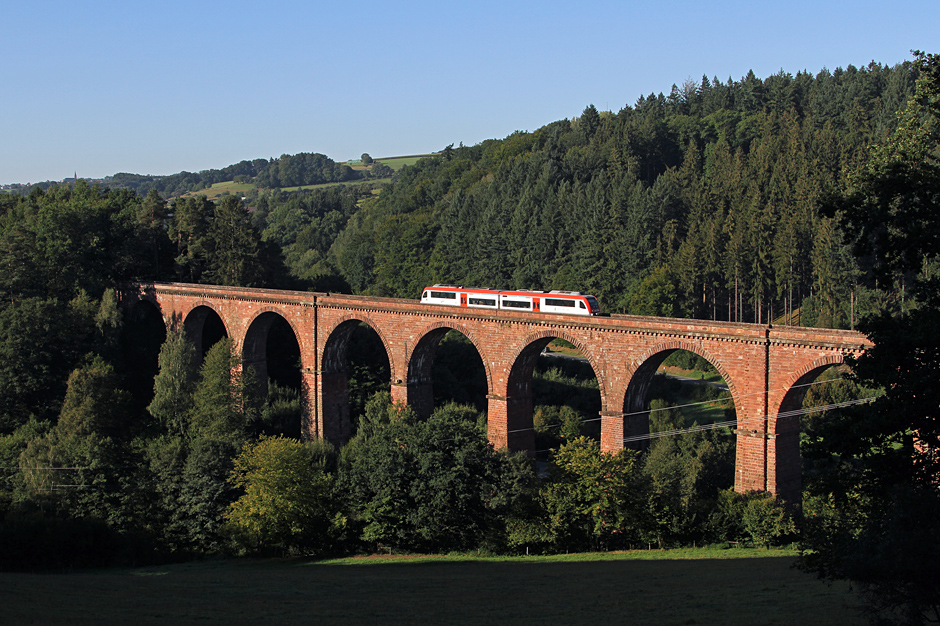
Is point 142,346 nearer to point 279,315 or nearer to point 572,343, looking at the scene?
point 279,315

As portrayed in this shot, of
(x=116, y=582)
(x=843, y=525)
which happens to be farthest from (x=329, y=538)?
(x=843, y=525)

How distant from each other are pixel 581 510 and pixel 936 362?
17.3 metres

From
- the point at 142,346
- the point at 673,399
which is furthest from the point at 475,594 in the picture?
the point at 142,346

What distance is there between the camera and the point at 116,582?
1030 inches

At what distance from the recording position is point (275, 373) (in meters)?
61.0

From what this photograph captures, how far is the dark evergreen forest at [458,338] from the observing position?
32031 millimetres

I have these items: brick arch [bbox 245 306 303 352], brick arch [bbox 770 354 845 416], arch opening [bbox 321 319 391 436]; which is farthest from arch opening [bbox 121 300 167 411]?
brick arch [bbox 770 354 845 416]

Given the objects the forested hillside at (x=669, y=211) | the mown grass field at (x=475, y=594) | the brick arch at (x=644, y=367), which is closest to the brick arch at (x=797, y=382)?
the brick arch at (x=644, y=367)

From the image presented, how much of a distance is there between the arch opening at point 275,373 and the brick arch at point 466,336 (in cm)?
1015

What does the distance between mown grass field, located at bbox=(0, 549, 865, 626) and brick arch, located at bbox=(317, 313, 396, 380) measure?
17699mm

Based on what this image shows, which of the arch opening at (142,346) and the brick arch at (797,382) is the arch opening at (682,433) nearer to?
the brick arch at (797,382)

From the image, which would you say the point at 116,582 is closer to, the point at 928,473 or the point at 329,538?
the point at 329,538

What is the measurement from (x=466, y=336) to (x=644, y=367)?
423 inches

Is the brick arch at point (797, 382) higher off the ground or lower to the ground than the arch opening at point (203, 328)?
lower
